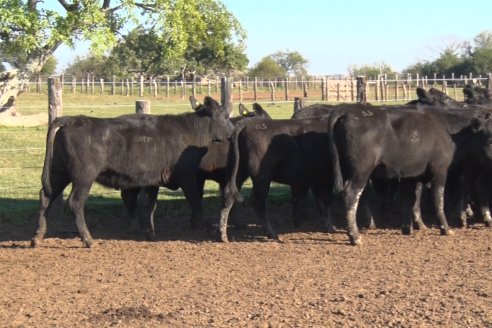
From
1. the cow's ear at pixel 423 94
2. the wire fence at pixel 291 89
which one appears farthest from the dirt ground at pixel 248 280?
the wire fence at pixel 291 89

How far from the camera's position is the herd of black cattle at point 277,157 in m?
9.51

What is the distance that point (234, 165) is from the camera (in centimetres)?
993

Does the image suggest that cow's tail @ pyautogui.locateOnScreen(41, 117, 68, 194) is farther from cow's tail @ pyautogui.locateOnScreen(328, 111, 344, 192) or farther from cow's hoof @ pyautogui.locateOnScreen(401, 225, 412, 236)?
cow's hoof @ pyautogui.locateOnScreen(401, 225, 412, 236)

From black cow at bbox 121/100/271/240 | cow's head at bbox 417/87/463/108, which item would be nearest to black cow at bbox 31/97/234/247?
black cow at bbox 121/100/271/240

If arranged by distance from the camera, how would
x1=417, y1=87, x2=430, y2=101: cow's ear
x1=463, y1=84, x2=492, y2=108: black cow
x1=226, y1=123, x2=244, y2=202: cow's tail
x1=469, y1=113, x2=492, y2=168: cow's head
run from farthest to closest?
x1=463, y1=84, x2=492, y2=108: black cow → x1=417, y1=87, x2=430, y2=101: cow's ear → x1=469, y1=113, x2=492, y2=168: cow's head → x1=226, y1=123, x2=244, y2=202: cow's tail

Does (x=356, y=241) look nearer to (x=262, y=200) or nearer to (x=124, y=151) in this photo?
(x=262, y=200)

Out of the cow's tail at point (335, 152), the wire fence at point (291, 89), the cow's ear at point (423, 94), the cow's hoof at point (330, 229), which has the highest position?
the wire fence at point (291, 89)

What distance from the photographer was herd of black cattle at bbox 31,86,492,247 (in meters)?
9.51

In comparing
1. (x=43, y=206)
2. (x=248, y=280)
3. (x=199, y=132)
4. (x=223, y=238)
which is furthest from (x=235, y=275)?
(x=199, y=132)

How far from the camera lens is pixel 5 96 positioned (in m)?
26.3

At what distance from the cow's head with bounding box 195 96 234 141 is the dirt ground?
132 cm

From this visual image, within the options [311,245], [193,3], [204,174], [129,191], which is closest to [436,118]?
[311,245]

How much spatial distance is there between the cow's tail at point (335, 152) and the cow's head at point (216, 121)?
173cm

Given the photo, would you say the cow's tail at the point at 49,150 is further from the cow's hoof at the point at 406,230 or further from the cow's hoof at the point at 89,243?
the cow's hoof at the point at 406,230
